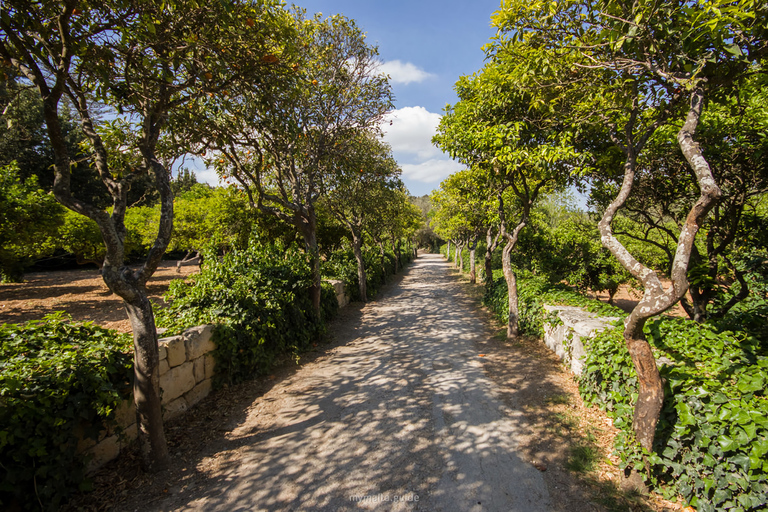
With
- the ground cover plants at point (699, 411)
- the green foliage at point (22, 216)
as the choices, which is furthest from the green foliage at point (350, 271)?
the ground cover plants at point (699, 411)

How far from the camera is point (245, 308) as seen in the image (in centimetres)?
580

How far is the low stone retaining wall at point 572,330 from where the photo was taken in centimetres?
522

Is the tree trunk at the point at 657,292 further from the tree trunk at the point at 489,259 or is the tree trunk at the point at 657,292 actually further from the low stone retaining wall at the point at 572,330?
the tree trunk at the point at 489,259

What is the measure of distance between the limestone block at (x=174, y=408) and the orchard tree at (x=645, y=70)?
5.57m

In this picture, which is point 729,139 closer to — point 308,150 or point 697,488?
point 697,488

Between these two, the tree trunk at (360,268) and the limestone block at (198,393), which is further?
the tree trunk at (360,268)

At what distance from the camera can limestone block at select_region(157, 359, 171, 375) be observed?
4.22 m

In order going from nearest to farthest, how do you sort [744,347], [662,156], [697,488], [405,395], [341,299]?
1. [697,488]
2. [744,347]
3. [405,395]
4. [662,156]
5. [341,299]

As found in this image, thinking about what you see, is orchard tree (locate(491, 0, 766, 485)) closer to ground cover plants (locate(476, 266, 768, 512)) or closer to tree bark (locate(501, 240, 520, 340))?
ground cover plants (locate(476, 266, 768, 512))

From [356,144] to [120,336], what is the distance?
26.6 ft

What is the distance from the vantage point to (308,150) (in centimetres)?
922

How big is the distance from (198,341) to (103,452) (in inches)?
65.5

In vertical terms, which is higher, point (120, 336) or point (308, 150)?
point (308, 150)

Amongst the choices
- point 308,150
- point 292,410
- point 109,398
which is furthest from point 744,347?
point 308,150
